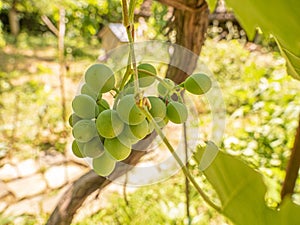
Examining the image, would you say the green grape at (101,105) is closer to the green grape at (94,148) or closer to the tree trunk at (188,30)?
the green grape at (94,148)

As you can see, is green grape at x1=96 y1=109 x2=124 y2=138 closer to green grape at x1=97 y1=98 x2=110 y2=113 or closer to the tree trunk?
green grape at x1=97 y1=98 x2=110 y2=113

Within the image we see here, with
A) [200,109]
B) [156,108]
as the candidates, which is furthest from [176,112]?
[200,109]

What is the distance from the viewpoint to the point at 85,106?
0.41 metres

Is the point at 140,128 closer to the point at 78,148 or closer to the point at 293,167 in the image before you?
the point at 78,148

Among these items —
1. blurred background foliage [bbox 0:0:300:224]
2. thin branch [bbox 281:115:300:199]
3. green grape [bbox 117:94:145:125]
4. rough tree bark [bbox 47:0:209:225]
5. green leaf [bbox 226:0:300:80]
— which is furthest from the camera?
blurred background foliage [bbox 0:0:300:224]

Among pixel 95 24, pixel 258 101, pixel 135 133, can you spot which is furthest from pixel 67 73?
pixel 135 133

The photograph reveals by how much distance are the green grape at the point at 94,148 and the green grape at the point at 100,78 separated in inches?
2.0

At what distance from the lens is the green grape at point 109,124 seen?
381 mm

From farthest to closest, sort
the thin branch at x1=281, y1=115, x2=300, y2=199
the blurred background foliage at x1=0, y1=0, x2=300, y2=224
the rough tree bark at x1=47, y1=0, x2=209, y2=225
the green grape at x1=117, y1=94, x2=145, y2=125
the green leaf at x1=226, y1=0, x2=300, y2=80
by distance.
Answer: the blurred background foliage at x1=0, y1=0, x2=300, y2=224, the rough tree bark at x1=47, y1=0, x2=209, y2=225, the thin branch at x1=281, y1=115, x2=300, y2=199, the green grape at x1=117, y1=94, x2=145, y2=125, the green leaf at x1=226, y1=0, x2=300, y2=80

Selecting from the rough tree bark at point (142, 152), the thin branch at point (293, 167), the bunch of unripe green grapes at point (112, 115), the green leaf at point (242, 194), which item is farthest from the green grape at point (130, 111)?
the rough tree bark at point (142, 152)

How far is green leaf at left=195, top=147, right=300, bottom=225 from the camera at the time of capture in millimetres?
270

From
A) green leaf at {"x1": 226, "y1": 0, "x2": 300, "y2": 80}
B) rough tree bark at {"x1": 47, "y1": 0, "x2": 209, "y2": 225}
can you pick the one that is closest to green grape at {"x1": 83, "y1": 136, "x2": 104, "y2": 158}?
green leaf at {"x1": 226, "y1": 0, "x2": 300, "y2": 80}

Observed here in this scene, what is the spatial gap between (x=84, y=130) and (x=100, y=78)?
0.05 meters

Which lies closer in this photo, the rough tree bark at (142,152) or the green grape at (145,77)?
the green grape at (145,77)
